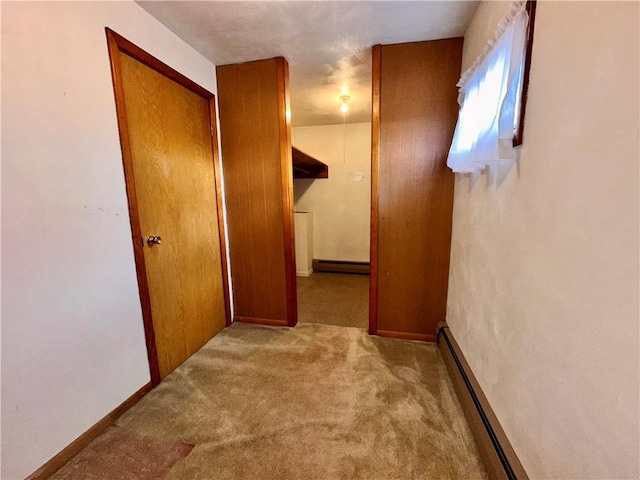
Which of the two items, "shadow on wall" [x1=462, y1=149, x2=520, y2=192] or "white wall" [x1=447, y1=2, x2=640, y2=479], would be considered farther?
"shadow on wall" [x1=462, y1=149, x2=520, y2=192]

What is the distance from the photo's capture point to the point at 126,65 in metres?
1.53

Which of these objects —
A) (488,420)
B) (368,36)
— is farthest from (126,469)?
(368,36)

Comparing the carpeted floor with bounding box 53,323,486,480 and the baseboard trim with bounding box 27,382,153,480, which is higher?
the baseboard trim with bounding box 27,382,153,480

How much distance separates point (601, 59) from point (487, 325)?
3.61 feet

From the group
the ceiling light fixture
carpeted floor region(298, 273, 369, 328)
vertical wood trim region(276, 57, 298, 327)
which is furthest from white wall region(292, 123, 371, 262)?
vertical wood trim region(276, 57, 298, 327)

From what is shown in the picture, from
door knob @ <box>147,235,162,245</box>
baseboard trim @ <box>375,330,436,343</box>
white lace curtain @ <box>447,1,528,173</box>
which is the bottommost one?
baseboard trim @ <box>375,330,436,343</box>

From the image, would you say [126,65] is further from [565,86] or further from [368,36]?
[565,86]

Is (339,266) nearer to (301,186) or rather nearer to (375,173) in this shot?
(301,186)

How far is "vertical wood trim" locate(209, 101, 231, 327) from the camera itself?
227cm

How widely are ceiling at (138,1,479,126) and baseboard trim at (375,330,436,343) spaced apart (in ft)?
7.24

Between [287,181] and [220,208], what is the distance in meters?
0.63

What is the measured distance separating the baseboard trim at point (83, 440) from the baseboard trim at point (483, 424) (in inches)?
71.6

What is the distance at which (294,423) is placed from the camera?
4.70 ft

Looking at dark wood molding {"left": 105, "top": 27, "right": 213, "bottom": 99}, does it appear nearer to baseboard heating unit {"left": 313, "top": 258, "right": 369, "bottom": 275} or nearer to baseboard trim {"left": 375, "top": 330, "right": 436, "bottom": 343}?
baseboard trim {"left": 375, "top": 330, "right": 436, "bottom": 343}
